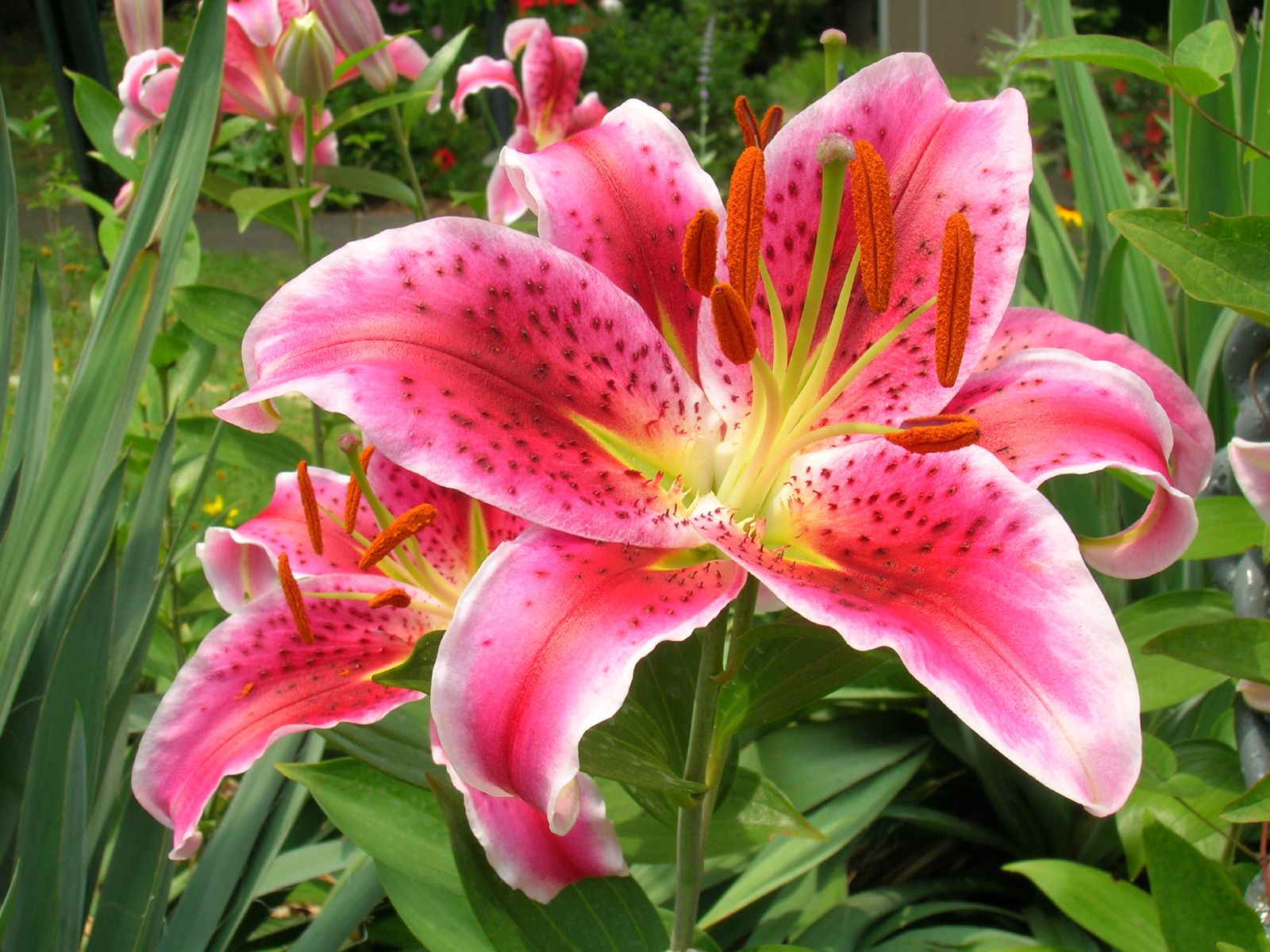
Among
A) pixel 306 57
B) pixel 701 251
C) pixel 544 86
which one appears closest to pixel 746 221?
pixel 701 251

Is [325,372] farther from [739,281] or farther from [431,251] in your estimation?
[739,281]

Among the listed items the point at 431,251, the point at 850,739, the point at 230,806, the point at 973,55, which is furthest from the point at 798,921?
the point at 973,55

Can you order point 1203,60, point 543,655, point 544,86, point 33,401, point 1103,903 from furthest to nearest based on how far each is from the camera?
point 544,86 → point 33,401 → point 1103,903 → point 1203,60 → point 543,655

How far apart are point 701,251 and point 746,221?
2 cm

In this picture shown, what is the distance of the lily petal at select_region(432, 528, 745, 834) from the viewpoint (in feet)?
1.39

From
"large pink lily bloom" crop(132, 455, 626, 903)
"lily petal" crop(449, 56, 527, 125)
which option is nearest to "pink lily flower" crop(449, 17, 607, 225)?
"lily petal" crop(449, 56, 527, 125)

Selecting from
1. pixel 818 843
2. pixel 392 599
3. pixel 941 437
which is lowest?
pixel 818 843

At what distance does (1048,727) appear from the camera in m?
0.41

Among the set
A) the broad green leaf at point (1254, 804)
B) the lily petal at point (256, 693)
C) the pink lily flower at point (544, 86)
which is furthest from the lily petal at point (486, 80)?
the broad green leaf at point (1254, 804)

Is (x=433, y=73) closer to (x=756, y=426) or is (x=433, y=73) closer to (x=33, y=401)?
(x=33, y=401)

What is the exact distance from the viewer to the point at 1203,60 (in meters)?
0.65

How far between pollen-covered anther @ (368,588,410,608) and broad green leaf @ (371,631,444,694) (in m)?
0.10

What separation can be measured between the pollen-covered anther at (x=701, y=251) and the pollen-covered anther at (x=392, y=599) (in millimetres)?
220

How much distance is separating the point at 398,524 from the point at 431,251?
116 mm
